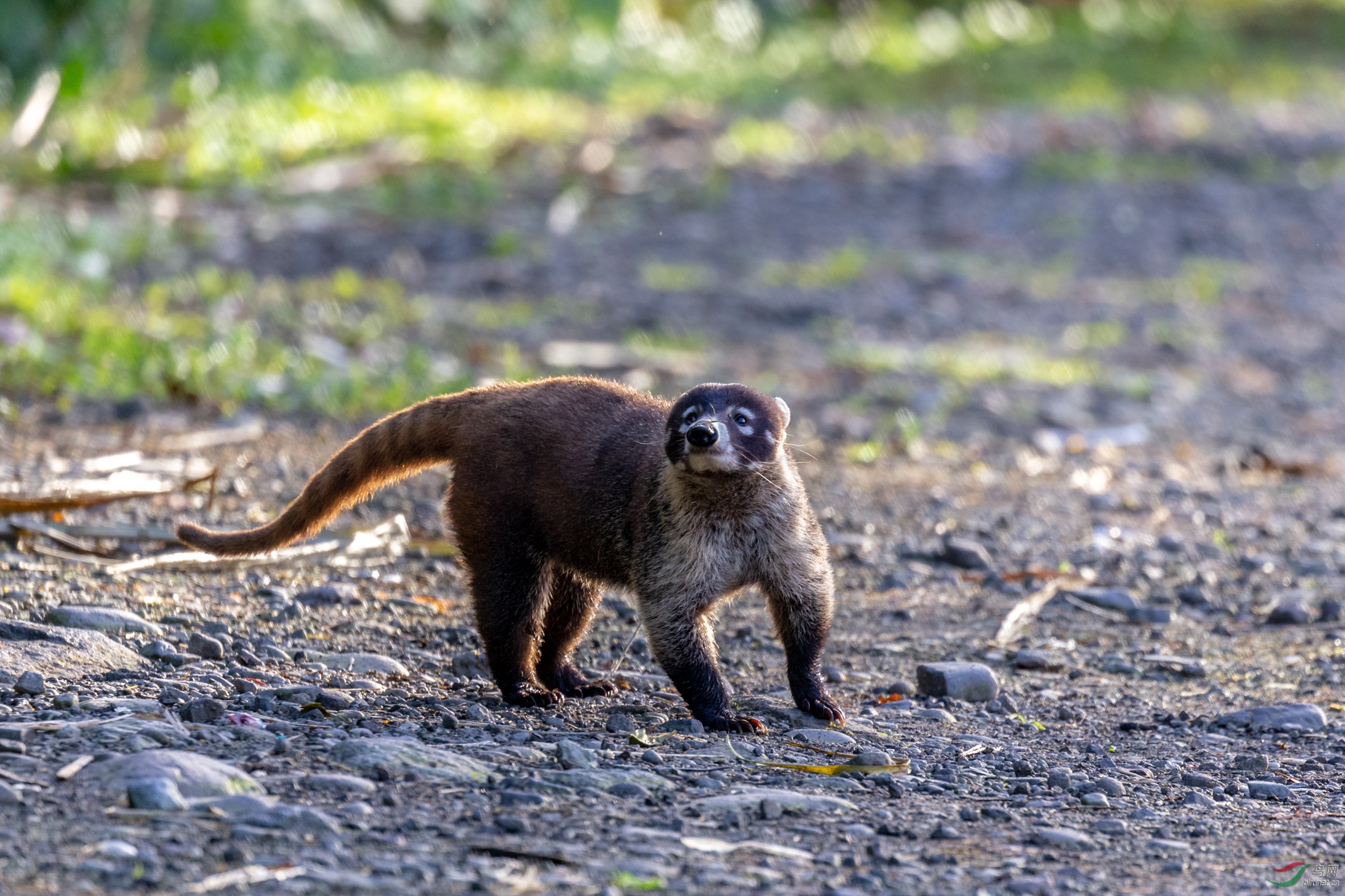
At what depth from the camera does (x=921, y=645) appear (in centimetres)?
546

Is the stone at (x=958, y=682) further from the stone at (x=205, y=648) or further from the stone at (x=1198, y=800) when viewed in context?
the stone at (x=205, y=648)

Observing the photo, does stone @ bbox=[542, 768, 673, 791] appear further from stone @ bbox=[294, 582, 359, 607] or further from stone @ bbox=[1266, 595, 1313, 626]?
stone @ bbox=[1266, 595, 1313, 626]

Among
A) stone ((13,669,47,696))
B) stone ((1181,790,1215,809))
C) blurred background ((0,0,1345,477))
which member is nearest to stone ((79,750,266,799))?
stone ((13,669,47,696))

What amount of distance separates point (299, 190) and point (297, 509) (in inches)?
306

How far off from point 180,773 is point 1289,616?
4046mm

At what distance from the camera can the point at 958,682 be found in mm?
4867

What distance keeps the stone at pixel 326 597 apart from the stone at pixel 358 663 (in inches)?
20.2

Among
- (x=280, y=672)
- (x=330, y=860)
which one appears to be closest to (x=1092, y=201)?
(x=280, y=672)

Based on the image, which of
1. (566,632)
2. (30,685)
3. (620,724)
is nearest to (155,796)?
(30,685)

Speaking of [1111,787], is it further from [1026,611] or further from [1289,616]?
[1289,616]

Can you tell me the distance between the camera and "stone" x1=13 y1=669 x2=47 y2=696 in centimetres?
396

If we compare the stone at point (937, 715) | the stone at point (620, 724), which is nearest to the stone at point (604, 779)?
the stone at point (620, 724)

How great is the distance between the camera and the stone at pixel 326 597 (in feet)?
17.2

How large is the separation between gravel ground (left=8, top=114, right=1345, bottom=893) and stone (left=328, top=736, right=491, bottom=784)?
10 mm
